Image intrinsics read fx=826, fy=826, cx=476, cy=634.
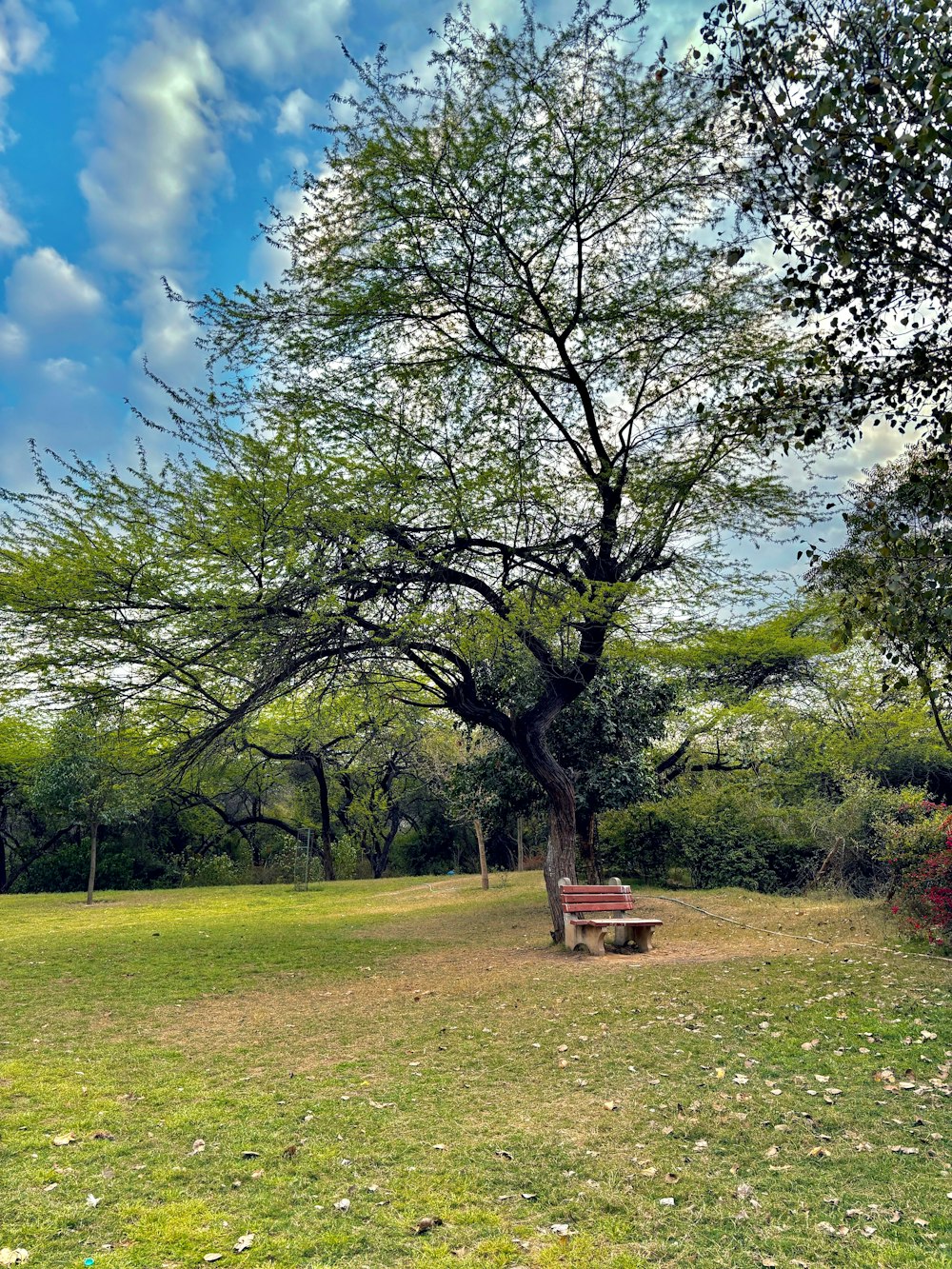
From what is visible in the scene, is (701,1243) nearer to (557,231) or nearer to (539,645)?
(539,645)

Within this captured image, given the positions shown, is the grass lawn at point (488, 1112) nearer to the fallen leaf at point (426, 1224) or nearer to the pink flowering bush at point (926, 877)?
the fallen leaf at point (426, 1224)

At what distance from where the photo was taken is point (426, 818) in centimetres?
3541

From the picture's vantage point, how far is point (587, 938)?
11.4 meters

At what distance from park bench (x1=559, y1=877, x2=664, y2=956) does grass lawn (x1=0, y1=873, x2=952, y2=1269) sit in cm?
53

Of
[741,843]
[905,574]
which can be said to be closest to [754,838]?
[741,843]

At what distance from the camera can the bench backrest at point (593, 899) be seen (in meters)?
11.6

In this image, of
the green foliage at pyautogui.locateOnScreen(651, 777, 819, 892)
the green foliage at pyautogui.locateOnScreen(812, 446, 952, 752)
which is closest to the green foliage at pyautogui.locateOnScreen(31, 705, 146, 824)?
the green foliage at pyautogui.locateOnScreen(651, 777, 819, 892)

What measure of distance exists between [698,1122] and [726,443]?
804 centimetres

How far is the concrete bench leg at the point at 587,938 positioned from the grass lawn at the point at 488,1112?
0.48 m

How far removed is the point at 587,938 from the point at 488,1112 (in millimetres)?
6453

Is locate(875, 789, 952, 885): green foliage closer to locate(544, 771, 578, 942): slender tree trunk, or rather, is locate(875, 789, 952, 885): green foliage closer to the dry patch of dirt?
the dry patch of dirt

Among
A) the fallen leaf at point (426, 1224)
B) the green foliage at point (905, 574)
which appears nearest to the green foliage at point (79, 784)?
the fallen leaf at point (426, 1224)

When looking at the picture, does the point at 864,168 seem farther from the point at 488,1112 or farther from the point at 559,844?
Result: the point at 559,844

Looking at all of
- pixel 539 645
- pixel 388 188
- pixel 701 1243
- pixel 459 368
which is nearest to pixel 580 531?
pixel 539 645
